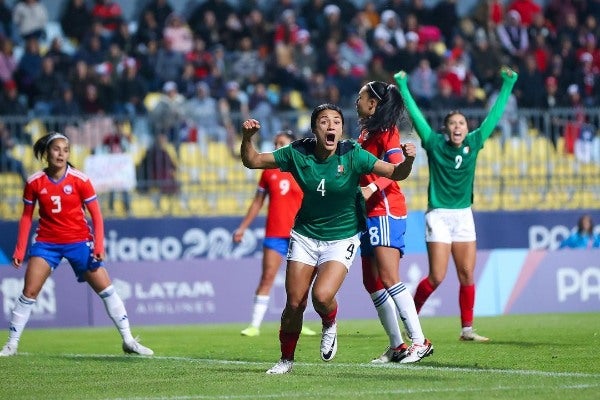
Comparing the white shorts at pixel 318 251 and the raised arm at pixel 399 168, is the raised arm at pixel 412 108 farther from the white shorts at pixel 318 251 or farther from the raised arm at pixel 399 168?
the white shorts at pixel 318 251

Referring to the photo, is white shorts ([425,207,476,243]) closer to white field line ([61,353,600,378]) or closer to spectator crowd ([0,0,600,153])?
white field line ([61,353,600,378])

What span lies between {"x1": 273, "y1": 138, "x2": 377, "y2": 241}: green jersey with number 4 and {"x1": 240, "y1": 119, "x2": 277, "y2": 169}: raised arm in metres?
0.10

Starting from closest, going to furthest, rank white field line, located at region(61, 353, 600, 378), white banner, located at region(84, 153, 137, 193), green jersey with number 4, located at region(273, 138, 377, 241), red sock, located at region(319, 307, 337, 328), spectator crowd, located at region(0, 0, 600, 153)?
white field line, located at region(61, 353, 600, 378)
green jersey with number 4, located at region(273, 138, 377, 241)
red sock, located at region(319, 307, 337, 328)
white banner, located at region(84, 153, 137, 193)
spectator crowd, located at region(0, 0, 600, 153)

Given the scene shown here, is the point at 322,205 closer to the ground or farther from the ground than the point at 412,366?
farther from the ground

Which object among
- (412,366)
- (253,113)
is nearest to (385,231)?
(412,366)

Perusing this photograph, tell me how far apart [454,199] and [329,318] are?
147 inches

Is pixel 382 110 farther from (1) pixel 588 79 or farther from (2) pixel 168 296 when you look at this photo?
(1) pixel 588 79

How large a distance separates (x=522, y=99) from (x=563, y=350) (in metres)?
14.1

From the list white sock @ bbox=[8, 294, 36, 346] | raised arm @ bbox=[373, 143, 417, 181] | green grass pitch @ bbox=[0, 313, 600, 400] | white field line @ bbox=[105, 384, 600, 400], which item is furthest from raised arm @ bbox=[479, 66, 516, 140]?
white sock @ bbox=[8, 294, 36, 346]

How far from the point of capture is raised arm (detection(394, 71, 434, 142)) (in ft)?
42.8

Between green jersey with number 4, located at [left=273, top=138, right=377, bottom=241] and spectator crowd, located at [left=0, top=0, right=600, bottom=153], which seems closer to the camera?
green jersey with number 4, located at [left=273, top=138, right=377, bottom=241]

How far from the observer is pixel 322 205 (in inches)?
408

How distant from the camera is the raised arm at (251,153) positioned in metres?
9.71

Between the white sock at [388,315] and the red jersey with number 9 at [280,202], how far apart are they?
4.92 metres
